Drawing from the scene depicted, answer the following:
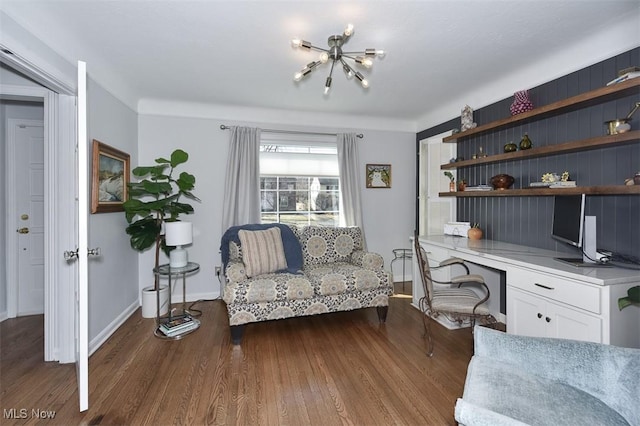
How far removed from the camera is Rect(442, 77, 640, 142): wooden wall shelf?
183 centimetres

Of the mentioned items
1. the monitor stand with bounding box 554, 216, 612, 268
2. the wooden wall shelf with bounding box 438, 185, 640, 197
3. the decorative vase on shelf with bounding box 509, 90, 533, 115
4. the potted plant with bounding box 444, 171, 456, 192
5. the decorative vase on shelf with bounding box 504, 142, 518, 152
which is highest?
the decorative vase on shelf with bounding box 509, 90, 533, 115

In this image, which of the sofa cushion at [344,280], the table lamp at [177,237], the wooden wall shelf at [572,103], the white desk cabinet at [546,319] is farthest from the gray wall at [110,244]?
the wooden wall shelf at [572,103]

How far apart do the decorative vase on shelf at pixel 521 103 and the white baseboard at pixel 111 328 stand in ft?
13.8

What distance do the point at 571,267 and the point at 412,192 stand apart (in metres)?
2.66

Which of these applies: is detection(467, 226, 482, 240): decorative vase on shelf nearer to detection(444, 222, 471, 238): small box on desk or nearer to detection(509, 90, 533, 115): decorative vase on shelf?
detection(444, 222, 471, 238): small box on desk

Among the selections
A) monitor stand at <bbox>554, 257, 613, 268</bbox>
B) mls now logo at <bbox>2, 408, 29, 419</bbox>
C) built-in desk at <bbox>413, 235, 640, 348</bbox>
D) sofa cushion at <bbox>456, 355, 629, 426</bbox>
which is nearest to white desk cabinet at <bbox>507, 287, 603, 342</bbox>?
built-in desk at <bbox>413, 235, 640, 348</bbox>

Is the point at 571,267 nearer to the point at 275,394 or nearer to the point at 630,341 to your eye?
the point at 630,341

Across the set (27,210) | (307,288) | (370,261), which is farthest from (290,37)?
(27,210)

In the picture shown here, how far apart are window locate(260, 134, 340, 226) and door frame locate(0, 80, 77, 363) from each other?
205 cm

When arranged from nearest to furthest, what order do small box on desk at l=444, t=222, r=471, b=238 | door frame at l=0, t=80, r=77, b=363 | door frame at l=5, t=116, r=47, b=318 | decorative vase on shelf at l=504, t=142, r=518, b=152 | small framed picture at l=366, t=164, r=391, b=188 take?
1. door frame at l=0, t=80, r=77, b=363
2. decorative vase on shelf at l=504, t=142, r=518, b=152
3. door frame at l=5, t=116, r=47, b=318
4. small box on desk at l=444, t=222, r=471, b=238
5. small framed picture at l=366, t=164, r=391, b=188

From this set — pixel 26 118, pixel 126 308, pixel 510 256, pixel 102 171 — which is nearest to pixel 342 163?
pixel 510 256

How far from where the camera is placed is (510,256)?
2.23 metres

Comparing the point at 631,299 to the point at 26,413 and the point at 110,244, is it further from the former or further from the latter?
the point at 110,244

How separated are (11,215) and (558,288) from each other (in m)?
4.95
